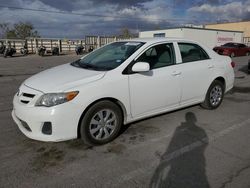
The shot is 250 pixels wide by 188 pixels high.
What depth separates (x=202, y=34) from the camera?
28.8m

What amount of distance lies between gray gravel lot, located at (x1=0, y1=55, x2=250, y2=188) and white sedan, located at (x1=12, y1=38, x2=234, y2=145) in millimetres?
293

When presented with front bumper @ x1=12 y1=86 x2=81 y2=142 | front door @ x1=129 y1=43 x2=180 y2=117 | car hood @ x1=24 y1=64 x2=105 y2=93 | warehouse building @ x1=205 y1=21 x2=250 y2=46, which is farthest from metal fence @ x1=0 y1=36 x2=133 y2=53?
warehouse building @ x1=205 y1=21 x2=250 y2=46

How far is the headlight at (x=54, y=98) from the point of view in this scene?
342 cm

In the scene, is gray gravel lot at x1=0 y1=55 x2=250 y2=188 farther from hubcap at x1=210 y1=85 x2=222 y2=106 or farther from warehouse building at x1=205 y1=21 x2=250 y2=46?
warehouse building at x1=205 y1=21 x2=250 y2=46

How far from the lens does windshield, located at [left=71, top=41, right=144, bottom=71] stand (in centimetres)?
417

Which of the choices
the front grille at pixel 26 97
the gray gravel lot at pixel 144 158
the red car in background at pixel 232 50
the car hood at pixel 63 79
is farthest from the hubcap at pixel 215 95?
the red car in background at pixel 232 50

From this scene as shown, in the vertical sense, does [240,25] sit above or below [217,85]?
above

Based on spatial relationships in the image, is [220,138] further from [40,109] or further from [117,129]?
[40,109]

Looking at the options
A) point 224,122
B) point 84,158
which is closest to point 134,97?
point 84,158

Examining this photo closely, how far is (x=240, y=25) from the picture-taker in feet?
204

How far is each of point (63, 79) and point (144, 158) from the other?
1.67m

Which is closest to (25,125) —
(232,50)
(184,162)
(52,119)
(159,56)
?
(52,119)

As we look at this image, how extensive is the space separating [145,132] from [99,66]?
55.6 inches

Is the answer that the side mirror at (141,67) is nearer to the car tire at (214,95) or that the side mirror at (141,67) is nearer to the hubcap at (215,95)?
the car tire at (214,95)
